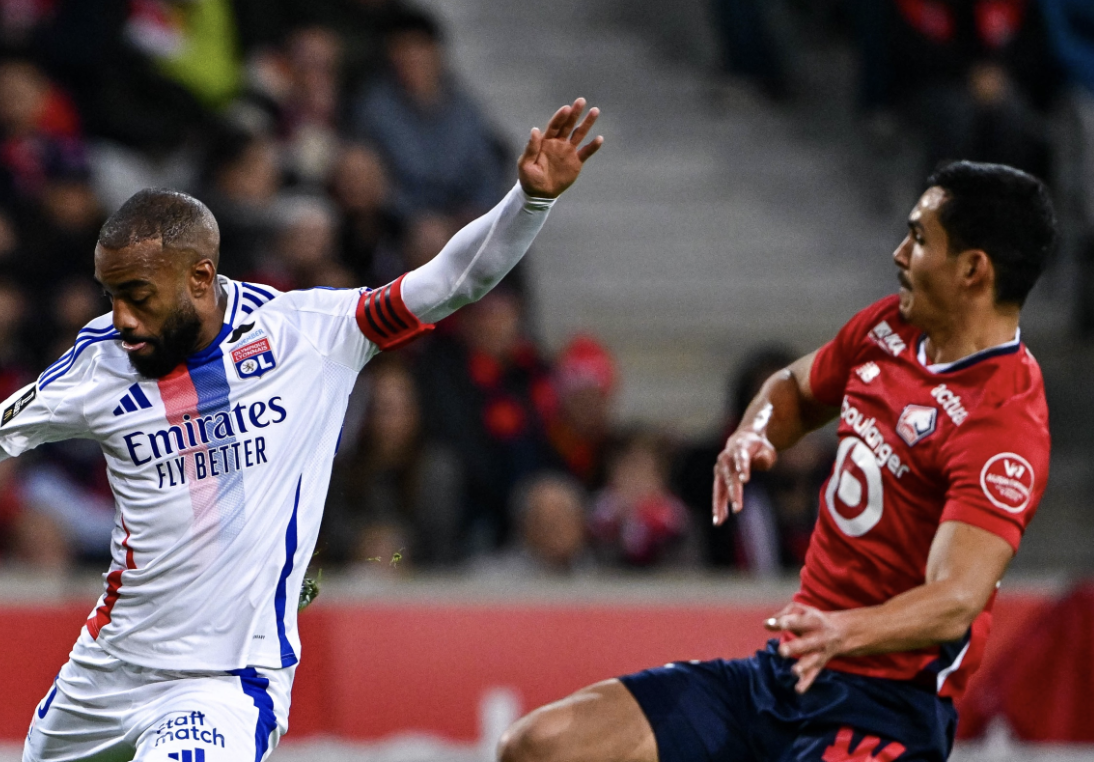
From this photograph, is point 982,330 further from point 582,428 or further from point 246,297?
point 582,428

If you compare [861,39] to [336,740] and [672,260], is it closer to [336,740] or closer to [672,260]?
[672,260]

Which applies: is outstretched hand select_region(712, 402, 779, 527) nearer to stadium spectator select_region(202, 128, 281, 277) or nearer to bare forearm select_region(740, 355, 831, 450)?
bare forearm select_region(740, 355, 831, 450)

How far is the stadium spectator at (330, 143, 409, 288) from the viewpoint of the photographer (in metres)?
8.65

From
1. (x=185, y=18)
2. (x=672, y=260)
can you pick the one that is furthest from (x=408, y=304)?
(x=672, y=260)

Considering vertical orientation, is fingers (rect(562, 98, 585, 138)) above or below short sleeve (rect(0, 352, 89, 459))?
above

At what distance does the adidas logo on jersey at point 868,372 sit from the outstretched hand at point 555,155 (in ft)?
3.27

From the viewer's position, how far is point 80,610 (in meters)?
7.08

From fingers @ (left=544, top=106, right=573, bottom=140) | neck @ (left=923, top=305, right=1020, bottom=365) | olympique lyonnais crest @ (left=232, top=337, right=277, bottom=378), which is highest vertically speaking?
fingers @ (left=544, top=106, right=573, bottom=140)

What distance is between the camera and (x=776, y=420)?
15.3 feet

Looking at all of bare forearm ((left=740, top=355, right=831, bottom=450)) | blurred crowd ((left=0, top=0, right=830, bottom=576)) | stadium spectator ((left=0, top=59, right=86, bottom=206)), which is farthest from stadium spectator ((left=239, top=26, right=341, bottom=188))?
bare forearm ((left=740, top=355, right=831, bottom=450))

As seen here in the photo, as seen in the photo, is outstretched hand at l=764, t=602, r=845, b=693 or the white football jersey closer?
outstretched hand at l=764, t=602, r=845, b=693

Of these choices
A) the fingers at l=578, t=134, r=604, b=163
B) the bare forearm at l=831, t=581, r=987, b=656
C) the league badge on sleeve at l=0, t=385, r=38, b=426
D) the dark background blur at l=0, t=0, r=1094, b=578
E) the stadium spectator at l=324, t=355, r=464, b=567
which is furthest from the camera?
the dark background blur at l=0, t=0, r=1094, b=578

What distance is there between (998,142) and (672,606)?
13.2ft

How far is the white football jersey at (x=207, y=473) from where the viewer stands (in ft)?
13.1
